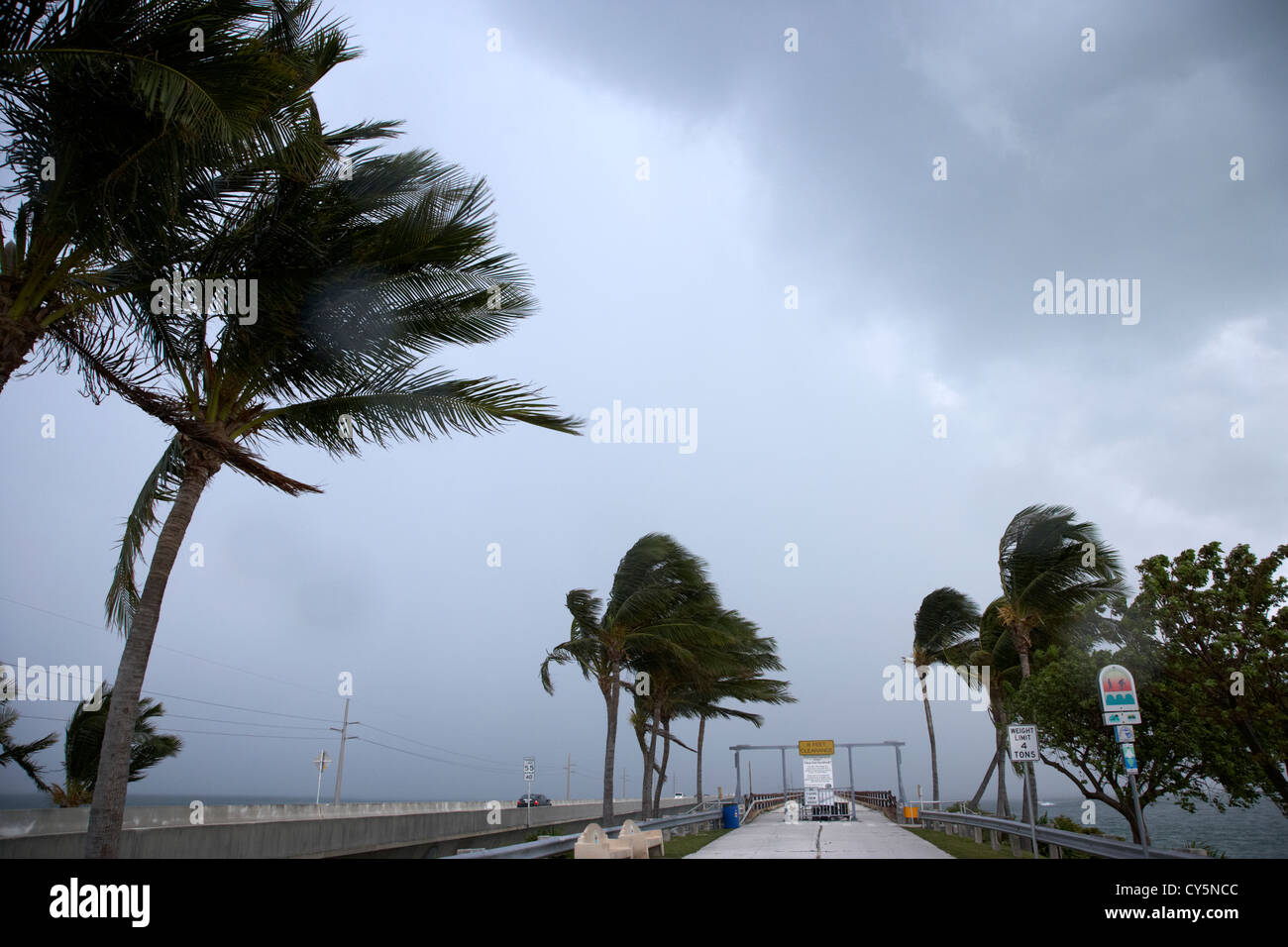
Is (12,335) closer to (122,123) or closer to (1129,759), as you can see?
(122,123)

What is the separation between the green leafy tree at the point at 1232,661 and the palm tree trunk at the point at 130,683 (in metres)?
17.0

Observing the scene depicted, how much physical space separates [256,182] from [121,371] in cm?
288

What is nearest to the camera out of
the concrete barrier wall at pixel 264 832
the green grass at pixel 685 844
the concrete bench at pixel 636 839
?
the concrete bench at pixel 636 839

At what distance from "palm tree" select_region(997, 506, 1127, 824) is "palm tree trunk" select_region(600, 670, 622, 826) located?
38.9 ft

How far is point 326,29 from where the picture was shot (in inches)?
331

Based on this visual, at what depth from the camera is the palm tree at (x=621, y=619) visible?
23438 millimetres

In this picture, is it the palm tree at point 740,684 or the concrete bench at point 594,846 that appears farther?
the palm tree at point 740,684

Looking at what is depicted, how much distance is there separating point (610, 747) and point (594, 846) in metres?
14.0

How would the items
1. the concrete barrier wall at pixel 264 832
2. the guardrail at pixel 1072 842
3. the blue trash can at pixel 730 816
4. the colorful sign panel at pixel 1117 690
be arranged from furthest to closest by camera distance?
the blue trash can at pixel 730 816 < the concrete barrier wall at pixel 264 832 < the colorful sign panel at pixel 1117 690 < the guardrail at pixel 1072 842

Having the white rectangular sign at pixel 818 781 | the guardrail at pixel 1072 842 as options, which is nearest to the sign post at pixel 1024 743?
the guardrail at pixel 1072 842

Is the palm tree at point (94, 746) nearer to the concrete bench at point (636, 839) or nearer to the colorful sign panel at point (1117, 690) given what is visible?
the concrete bench at point (636, 839)

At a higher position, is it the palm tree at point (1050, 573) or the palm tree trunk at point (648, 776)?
the palm tree at point (1050, 573)

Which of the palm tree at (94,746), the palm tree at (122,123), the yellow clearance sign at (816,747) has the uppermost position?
the palm tree at (122,123)
